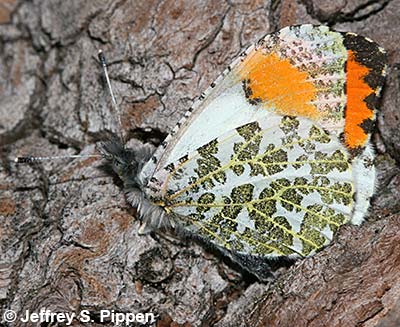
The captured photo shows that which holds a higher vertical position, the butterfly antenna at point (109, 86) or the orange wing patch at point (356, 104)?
the butterfly antenna at point (109, 86)

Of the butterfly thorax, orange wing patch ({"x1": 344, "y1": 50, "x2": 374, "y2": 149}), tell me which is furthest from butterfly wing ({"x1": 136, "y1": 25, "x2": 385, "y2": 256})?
A: the butterfly thorax

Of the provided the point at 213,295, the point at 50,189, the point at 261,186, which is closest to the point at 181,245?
the point at 213,295

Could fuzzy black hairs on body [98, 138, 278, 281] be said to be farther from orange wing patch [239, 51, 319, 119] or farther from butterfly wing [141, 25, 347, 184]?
orange wing patch [239, 51, 319, 119]

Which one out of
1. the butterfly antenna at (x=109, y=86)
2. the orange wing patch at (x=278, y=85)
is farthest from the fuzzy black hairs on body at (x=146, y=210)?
the orange wing patch at (x=278, y=85)

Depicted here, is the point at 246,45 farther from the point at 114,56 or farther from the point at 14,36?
the point at 14,36

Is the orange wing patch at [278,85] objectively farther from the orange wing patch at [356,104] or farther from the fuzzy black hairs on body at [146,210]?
the fuzzy black hairs on body at [146,210]

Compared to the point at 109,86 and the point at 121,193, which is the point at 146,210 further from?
the point at 109,86
